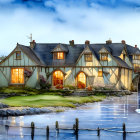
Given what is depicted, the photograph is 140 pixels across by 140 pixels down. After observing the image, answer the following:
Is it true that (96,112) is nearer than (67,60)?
Yes

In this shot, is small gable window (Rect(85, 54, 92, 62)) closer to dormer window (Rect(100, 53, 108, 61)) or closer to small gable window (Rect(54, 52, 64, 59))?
dormer window (Rect(100, 53, 108, 61))

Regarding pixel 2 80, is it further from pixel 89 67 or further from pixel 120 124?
pixel 120 124

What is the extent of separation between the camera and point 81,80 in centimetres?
4628

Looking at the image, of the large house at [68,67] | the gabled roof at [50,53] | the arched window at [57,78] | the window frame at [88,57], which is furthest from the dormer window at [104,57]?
the arched window at [57,78]

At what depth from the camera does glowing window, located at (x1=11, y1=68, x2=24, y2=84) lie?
46.2m

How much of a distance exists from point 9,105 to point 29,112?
11.3 ft

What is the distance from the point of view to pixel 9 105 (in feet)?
92.2

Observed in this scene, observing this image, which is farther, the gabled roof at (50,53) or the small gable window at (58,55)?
the small gable window at (58,55)

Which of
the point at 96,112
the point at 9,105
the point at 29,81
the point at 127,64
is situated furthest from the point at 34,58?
the point at 96,112

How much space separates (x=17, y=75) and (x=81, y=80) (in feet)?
32.1

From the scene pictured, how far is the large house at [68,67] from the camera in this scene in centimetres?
4544

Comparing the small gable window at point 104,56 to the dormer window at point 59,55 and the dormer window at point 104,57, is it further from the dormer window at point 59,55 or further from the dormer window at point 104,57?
the dormer window at point 59,55

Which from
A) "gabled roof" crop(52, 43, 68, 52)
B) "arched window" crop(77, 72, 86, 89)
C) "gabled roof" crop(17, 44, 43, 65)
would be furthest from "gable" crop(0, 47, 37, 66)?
"arched window" crop(77, 72, 86, 89)

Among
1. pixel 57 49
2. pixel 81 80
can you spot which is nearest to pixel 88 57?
pixel 81 80
